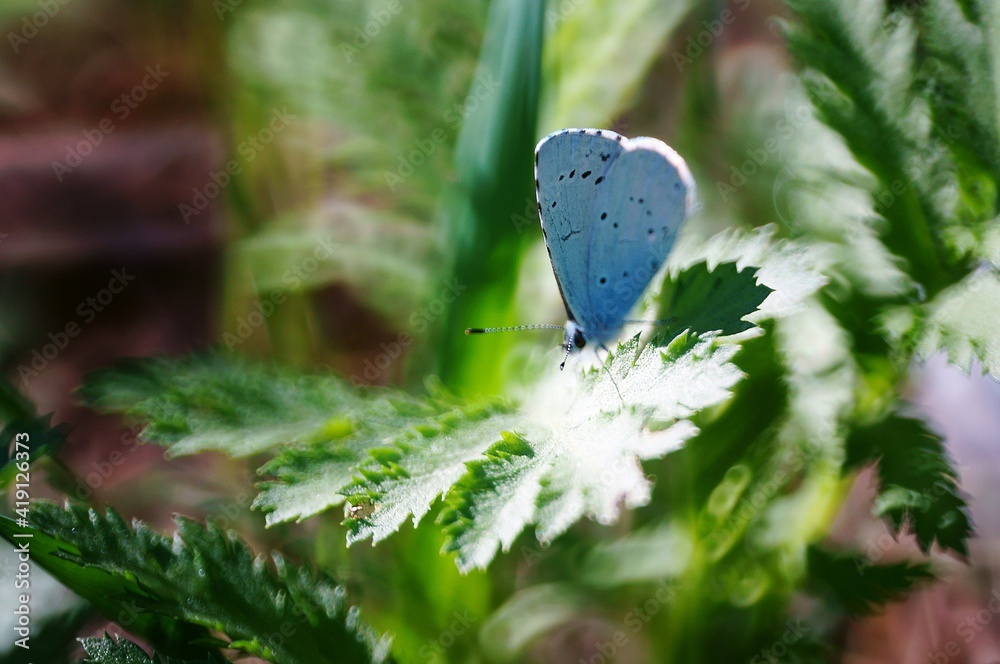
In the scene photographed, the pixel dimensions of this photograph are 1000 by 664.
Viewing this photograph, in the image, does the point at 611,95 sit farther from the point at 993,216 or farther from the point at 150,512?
the point at 150,512

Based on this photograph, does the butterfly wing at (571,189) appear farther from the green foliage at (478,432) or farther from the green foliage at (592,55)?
the green foliage at (592,55)

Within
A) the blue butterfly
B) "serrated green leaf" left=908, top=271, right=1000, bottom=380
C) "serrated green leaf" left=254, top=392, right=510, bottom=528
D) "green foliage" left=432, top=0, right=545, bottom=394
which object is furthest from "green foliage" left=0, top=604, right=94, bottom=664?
"serrated green leaf" left=908, top=271, right=1000, bottom=380

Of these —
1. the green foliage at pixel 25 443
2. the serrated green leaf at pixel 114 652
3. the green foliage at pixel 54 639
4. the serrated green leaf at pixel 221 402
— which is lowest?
the green foliage at pixel 54 639

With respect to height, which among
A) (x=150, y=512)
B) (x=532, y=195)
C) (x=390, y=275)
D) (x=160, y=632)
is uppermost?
(x=532, y=195)

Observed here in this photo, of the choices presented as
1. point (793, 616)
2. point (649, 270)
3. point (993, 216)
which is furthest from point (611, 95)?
point (793, 616)

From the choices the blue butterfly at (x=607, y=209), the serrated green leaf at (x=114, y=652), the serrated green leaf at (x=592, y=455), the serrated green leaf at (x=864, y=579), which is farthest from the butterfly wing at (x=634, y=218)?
the serrated green leaf at (x=114, y=652)
